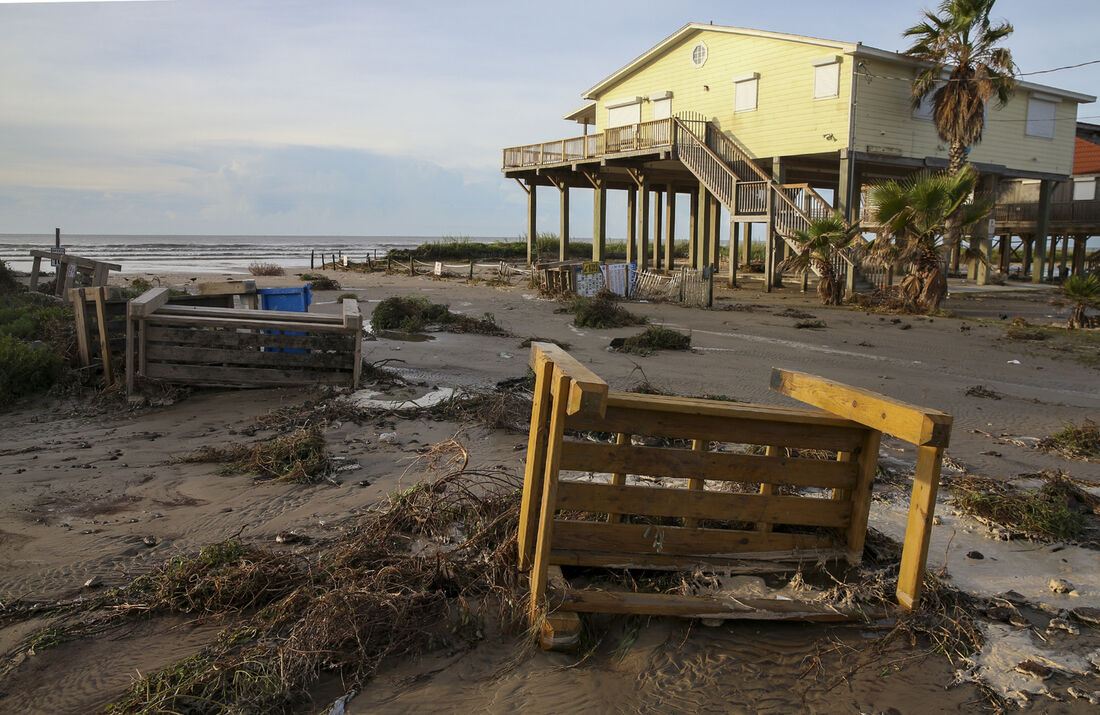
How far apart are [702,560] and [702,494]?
1.26ft

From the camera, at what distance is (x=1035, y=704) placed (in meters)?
3.35

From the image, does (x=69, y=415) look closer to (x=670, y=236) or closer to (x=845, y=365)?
(x=845, y=365)

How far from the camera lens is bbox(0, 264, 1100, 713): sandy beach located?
3424mm

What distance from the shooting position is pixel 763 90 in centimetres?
2491

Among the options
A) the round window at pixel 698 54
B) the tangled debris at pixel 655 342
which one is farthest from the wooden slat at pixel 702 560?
the round window at pixel 698 54

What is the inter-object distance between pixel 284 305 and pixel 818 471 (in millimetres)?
8799

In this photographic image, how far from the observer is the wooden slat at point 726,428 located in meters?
3.88

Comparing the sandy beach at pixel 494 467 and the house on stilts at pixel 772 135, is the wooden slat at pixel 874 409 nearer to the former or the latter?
the sandy beach at pixel 494 467

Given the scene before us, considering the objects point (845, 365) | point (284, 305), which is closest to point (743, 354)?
point (845, 365)

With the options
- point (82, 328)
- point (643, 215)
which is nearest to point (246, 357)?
point (82, 328)

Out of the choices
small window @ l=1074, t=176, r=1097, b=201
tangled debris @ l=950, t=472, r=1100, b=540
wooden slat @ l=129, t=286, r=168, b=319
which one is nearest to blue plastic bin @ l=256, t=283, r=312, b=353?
wooden slat @ l=129, t=286, r=168, b=319

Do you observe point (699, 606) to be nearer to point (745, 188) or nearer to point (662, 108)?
point (745, 188)

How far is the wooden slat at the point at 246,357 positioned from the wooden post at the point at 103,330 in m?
0.60

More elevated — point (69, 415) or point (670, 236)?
point (670, 236)
